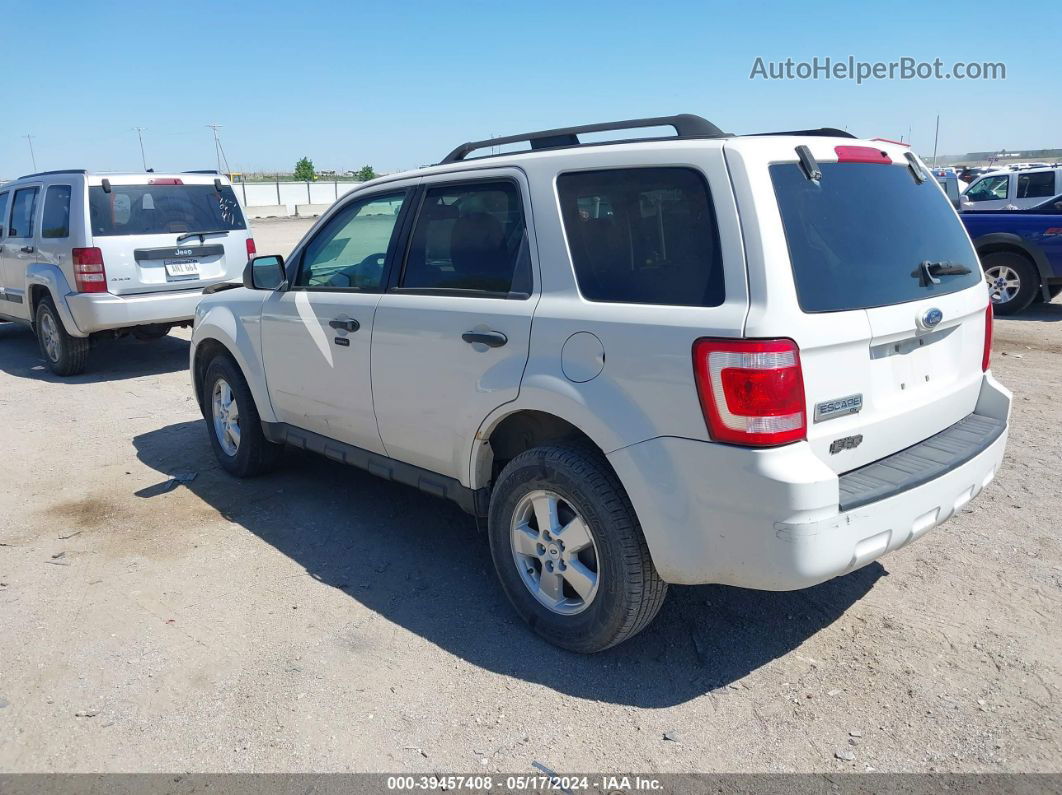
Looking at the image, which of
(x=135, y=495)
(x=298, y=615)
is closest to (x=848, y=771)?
(x=298, y=615)

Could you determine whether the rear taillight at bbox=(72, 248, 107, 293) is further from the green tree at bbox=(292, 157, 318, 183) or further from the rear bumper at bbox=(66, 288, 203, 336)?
the green tree at bbox=(292, 157, 318, 183)

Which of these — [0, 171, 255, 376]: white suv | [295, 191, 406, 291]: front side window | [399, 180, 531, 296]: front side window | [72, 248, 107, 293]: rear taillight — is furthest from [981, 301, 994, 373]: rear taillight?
[72, 248, 107, 293]: rear taillight

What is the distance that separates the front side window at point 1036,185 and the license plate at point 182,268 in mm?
14569

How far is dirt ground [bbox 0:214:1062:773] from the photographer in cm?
294

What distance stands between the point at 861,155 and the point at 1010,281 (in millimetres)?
9052

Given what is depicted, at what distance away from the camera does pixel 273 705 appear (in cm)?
321

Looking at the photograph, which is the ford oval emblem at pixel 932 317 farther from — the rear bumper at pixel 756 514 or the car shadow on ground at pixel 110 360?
the car shadow on ground at pixel 110 360

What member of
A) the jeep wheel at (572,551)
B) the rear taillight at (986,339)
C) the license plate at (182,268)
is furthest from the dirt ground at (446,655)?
the license plate at (182,268)

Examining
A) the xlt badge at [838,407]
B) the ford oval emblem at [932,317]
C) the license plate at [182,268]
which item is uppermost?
the license plate at [182,268]

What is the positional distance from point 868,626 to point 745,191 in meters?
2.01

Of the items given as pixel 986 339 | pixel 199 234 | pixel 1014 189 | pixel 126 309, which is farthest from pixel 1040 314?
pixel 126 309

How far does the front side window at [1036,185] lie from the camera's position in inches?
607

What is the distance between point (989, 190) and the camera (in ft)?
53.1

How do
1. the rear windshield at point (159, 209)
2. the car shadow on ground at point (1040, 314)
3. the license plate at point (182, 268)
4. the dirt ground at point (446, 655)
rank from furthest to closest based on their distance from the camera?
the car shadow on ground at point (1040, 314), the license plate at point (182, 268), the rear windshield at point (159, 209), the dirt ground at point (446, 655)
